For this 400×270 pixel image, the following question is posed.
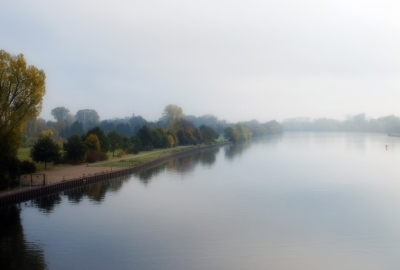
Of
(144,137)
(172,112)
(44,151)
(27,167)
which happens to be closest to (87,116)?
(172,112)

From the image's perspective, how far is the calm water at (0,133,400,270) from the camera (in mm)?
13008

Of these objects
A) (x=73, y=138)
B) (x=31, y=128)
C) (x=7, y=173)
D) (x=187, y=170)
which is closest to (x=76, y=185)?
(x=7, y=173)

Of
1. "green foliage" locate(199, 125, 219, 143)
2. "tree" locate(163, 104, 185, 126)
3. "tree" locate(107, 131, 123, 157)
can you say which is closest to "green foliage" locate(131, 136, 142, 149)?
"tree" locate(107, 131, 123, 157)

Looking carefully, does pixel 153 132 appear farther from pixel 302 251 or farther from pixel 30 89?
pixel 302 251

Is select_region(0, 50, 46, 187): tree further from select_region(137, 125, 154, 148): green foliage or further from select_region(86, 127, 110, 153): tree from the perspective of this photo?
select_region(137, 125, 154, 148): green foliage

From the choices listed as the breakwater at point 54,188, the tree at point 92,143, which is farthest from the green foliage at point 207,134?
the breakwater at point 54,188

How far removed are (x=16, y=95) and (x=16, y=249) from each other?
511 inches

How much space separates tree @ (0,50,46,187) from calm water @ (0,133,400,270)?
5.07 metres

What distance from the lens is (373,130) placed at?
13400cm

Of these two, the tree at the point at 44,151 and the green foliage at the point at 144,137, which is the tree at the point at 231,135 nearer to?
the green foliage at the point at 144,137

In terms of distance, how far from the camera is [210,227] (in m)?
16.5

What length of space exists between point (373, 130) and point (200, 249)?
436 feet

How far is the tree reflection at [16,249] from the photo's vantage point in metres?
12.2

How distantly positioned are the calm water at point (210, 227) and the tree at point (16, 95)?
507cm
